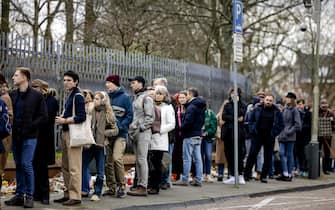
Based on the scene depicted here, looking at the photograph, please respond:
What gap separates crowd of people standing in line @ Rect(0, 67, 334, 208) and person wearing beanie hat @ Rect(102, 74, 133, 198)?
0.02m

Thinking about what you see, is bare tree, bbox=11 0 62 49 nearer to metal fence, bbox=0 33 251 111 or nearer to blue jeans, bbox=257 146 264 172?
metal fence, bbox=0 33 251 111

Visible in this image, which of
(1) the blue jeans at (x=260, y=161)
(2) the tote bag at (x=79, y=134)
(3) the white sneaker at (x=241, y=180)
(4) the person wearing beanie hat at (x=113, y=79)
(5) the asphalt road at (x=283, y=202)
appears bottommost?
(5) the asphalt road at (x=283, y=202)

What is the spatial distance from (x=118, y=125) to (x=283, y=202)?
330cm

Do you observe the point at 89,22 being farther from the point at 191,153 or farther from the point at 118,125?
the point at 118,125

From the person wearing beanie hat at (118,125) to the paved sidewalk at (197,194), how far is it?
1.48ft

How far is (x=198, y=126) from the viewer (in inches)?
559

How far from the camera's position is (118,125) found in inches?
468

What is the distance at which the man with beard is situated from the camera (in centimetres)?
1579

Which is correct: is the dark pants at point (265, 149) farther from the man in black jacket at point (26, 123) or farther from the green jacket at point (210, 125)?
the man in black jacket at point (26, 123)

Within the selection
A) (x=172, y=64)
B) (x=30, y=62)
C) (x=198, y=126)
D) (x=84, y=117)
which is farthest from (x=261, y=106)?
(x=84, y=117)

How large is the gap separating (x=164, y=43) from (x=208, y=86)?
3985mm

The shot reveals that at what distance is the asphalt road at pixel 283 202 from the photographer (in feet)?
39.4

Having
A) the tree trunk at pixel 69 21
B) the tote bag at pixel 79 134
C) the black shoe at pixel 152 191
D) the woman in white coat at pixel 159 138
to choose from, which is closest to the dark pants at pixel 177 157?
the woman in white coat at pixel 159 138

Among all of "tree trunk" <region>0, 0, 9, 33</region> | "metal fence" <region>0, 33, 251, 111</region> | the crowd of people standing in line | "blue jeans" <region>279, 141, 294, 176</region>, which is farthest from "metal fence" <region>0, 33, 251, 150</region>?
"tree trunk" <region>0, 0, 9, 33</region>
